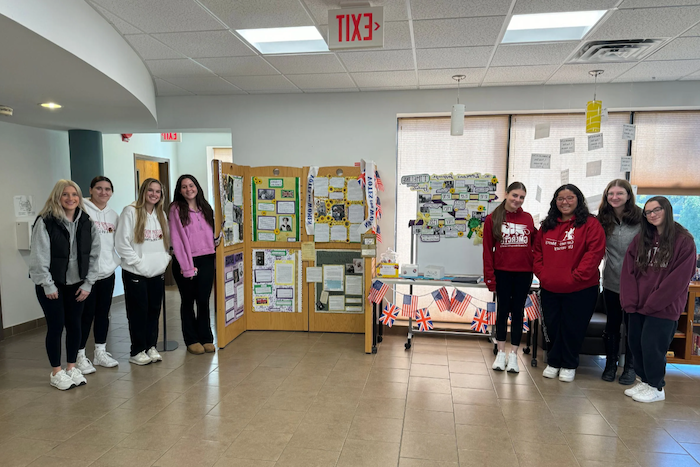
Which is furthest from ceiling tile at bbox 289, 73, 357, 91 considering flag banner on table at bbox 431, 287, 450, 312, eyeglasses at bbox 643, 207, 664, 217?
eyeglasses at bbox 643, 207, 664, 217

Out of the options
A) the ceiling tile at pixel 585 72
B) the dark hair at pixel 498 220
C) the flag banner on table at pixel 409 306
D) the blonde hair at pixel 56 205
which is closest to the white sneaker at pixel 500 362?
the flag banner on table at pixel 409 306

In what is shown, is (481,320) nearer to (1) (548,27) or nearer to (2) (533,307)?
(2) (533,307)

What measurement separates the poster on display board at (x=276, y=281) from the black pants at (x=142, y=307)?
109cm

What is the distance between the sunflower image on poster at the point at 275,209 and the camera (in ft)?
15.2

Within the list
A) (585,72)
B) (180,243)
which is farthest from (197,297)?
(585,72)

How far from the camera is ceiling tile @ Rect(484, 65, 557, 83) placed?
397cm

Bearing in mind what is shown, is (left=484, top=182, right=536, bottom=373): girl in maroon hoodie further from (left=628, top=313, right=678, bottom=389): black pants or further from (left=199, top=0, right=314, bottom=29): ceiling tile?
(left=199, top=0, right=314, bottom=29): ceiling tile

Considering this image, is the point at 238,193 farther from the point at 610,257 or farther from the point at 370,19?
the point at 610,257

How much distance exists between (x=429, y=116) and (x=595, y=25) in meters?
2.07

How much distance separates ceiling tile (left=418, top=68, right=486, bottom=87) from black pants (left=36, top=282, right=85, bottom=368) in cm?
342

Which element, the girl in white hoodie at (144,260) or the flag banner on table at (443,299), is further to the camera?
the flag banner on table at (443,299)

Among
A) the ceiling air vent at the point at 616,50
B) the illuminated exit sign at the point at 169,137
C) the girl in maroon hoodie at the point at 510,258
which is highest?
the ceiling air vent at the point at 616,50

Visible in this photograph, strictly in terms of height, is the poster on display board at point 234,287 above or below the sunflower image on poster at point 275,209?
below

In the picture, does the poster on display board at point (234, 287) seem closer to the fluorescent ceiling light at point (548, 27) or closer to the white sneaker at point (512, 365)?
the white sneaker at point (512, 365)
